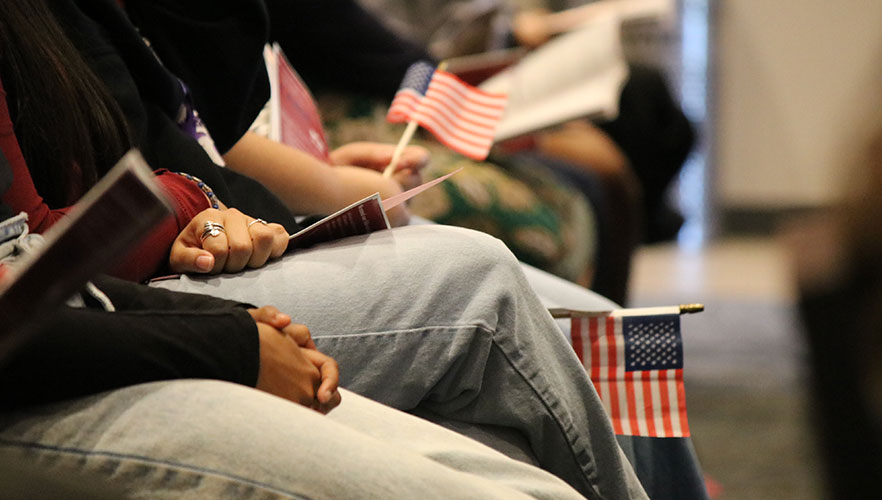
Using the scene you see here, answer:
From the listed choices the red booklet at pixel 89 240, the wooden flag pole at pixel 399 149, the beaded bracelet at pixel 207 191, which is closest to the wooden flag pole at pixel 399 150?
the wooden flag pole at pixel 399 149

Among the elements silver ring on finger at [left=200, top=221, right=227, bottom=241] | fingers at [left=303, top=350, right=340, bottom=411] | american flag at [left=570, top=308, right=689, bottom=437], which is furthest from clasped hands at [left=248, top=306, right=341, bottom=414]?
american flag at [left=570, top=308, right=689, bottom=437]

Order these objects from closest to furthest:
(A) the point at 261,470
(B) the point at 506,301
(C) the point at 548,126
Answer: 1. (A) the point at 261,470
2. (B) the point at 506,301
3. (C) the point at 548,126

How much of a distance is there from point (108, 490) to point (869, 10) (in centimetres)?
399

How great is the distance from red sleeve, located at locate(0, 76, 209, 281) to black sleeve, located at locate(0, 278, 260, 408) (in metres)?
0.05

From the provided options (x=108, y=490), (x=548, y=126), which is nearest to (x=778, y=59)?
(x=548, y=126)

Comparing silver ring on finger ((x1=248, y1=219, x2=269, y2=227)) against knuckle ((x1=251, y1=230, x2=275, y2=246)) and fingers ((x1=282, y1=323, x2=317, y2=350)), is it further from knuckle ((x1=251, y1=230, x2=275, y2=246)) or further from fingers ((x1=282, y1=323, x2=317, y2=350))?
fingers ((x1=282, y1=323, x2=317, y2=350))

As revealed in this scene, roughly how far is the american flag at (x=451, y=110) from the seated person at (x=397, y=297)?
14.4 inches

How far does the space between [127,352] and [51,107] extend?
242 mm

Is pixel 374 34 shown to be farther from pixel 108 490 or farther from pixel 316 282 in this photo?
pixel 108 490

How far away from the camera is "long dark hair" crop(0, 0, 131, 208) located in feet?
2.09

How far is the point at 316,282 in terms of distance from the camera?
0.64 meters

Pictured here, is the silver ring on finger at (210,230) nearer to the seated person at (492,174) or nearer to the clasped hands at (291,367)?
the clasped hands at (291,367)

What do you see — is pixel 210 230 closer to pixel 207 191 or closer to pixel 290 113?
pixel 207 191

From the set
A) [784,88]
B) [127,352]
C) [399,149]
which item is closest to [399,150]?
[399,149]
